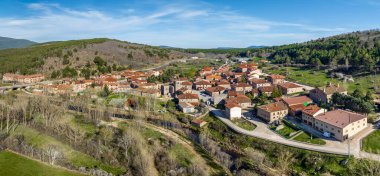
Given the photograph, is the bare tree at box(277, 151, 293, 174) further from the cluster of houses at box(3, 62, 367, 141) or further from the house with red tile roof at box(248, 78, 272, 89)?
the house with red tile roof at box(248, 78, 272, 89)

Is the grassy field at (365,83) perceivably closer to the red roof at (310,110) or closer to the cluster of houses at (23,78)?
the red roof at (310,110)

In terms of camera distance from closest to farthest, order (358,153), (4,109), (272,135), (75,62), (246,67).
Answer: (358,153)
(272,135)
(4,109)
(246,67)
(75,62)

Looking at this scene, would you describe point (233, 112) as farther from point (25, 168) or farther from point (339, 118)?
point (25, 168)

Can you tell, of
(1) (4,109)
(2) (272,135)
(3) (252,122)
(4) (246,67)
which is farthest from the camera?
(4) (246,67)

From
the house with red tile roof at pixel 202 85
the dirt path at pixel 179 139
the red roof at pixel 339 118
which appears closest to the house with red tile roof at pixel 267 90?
the house with red tile roof at pixel 202 85

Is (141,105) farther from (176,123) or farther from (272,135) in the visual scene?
(272,135)

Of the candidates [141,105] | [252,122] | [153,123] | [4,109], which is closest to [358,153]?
[252,122]
